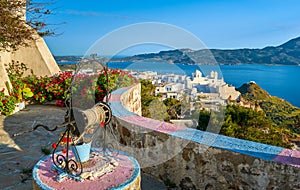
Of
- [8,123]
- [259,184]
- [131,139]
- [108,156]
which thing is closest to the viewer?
[259,184]

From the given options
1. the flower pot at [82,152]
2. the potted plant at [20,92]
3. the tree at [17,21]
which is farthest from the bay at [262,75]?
the potted plant at [20,92]

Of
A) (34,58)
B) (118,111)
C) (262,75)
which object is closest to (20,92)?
(34,58)

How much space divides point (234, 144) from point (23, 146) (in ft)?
10.7

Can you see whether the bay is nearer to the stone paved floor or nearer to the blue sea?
the blue sea

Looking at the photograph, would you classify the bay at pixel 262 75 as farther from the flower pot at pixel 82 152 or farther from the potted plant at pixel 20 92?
the potted plant at pixel 20 92

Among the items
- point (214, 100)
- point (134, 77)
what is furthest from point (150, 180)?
point (134, 77)

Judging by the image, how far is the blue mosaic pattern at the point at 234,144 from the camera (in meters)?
2.42

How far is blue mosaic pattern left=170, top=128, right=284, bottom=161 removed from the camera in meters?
2.42

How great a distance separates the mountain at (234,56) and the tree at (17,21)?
142 inches

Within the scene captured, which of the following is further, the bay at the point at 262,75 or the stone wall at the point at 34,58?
the stone wall at the point at 34,58

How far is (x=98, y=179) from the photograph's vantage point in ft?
7.29

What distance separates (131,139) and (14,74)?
20.5 ft

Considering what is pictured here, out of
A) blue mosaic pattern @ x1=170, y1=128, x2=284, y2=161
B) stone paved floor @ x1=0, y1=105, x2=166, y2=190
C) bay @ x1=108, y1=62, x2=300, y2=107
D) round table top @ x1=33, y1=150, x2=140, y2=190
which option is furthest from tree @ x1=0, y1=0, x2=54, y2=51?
blue mosaic pattern @ x1=170, y1=128, x2=284, y2=161

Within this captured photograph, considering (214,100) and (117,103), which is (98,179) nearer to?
(117,103)
